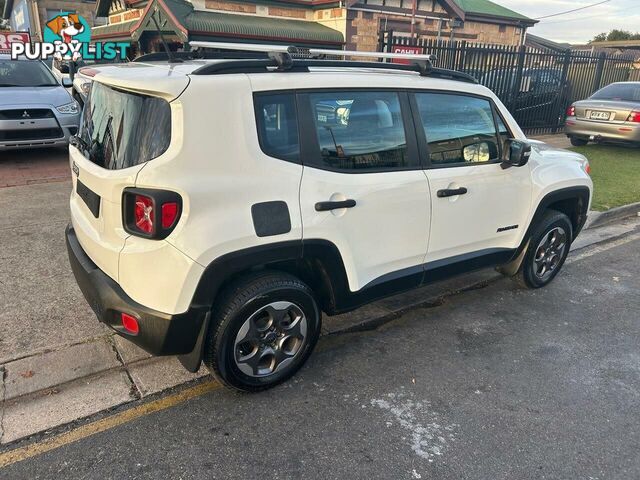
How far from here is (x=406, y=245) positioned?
127 inches

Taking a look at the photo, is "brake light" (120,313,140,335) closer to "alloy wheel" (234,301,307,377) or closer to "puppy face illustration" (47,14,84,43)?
"alloy wheel" (234,301,307,377)

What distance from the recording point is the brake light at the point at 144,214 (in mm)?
2346

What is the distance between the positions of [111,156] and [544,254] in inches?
140

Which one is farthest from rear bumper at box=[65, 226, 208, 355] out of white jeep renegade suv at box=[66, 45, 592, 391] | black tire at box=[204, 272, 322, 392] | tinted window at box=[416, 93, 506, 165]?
tinted window at box=[416, 93, 506, 165]

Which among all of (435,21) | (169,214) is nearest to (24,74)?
(169,214)

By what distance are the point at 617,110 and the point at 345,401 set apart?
10081mm

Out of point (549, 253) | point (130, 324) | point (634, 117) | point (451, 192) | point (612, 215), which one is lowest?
point (612, 215)

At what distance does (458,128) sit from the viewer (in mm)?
3480

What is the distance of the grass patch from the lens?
716 centimetres

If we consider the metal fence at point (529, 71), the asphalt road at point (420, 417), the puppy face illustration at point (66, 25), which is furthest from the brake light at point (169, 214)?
the puppy face illustration at point (66, 25)

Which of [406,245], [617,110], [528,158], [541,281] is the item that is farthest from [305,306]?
[617,110]

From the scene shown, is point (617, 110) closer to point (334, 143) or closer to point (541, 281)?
point (541, 281)

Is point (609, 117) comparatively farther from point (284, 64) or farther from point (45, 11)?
point (45, 11)

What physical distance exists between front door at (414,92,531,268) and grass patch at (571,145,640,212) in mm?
3611
